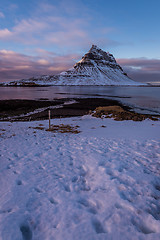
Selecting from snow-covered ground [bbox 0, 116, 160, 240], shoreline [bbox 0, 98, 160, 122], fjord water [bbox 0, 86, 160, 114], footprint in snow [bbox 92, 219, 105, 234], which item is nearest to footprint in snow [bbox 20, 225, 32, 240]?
snow-covered ground [bbox 0, 116, 160, 240]

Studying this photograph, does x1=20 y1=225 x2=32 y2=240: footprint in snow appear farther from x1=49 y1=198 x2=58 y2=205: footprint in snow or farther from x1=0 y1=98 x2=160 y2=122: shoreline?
x1=0 y1=98 x2=160 y2=122: shoreline

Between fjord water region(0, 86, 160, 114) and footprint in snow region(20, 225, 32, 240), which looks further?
fjord water region(0, 86, 160, 114)

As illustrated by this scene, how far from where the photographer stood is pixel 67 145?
8.98m

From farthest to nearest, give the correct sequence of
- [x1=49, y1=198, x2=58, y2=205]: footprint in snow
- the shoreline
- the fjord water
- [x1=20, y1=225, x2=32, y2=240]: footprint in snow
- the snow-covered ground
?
the fjord water, the shoreline, [x1=49, y1=198, x2=58, y2=205]: footprint in snow, the snow-covered ground, [x1=20, y1=225, x2=32, y2=240]: footprint in snow

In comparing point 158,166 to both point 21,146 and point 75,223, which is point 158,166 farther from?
point 21,146

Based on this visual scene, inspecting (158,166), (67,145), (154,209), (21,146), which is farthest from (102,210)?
(21,146)

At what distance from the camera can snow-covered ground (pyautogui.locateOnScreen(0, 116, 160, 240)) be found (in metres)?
3.26

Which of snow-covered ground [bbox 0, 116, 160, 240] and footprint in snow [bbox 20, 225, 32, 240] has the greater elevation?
snow-covered ground [bbox 0, 116, 160, 240]

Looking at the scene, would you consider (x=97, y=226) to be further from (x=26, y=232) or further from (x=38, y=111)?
(x=38, y=111)

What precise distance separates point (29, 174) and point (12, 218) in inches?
84.2

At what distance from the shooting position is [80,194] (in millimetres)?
4426

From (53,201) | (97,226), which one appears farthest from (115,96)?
(97,226)

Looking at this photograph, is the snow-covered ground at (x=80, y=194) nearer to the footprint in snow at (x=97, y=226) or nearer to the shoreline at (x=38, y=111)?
the footprint in snow at (x=97, y=226)

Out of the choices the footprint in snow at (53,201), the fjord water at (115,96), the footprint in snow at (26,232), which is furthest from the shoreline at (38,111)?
the footprint in snow at (26,232)
